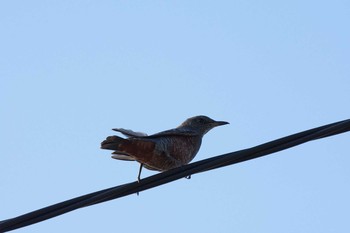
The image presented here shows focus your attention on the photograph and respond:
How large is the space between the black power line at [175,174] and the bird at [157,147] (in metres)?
2.13

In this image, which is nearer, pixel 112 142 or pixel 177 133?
pixel 112 142

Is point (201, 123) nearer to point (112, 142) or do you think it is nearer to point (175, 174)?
point (112, 142)

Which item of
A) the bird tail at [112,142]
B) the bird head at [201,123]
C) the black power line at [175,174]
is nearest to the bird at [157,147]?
the bird tail at [112,142]

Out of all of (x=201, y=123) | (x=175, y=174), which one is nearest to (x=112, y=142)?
(x=201, y=123)

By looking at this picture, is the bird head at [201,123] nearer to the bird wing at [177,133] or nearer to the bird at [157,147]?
the bird at [157,147]

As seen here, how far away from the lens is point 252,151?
534 centimetres

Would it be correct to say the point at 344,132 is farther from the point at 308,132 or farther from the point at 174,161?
the point at 174,161

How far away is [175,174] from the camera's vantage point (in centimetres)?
563

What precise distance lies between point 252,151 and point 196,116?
4.43m

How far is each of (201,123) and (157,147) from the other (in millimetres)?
1534

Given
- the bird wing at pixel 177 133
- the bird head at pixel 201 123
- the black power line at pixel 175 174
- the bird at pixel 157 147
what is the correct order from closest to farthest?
1. the black power line at pixel 175 174
2. the bird at pixel 157 147
3. the bird wing at pixel 177 133
4. the bird head at pixel 201 123

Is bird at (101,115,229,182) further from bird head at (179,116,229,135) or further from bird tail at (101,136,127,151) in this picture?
bird head at (179,116,229,135)

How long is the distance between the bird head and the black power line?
12.8 ft

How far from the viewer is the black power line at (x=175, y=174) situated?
5188 millimetres
